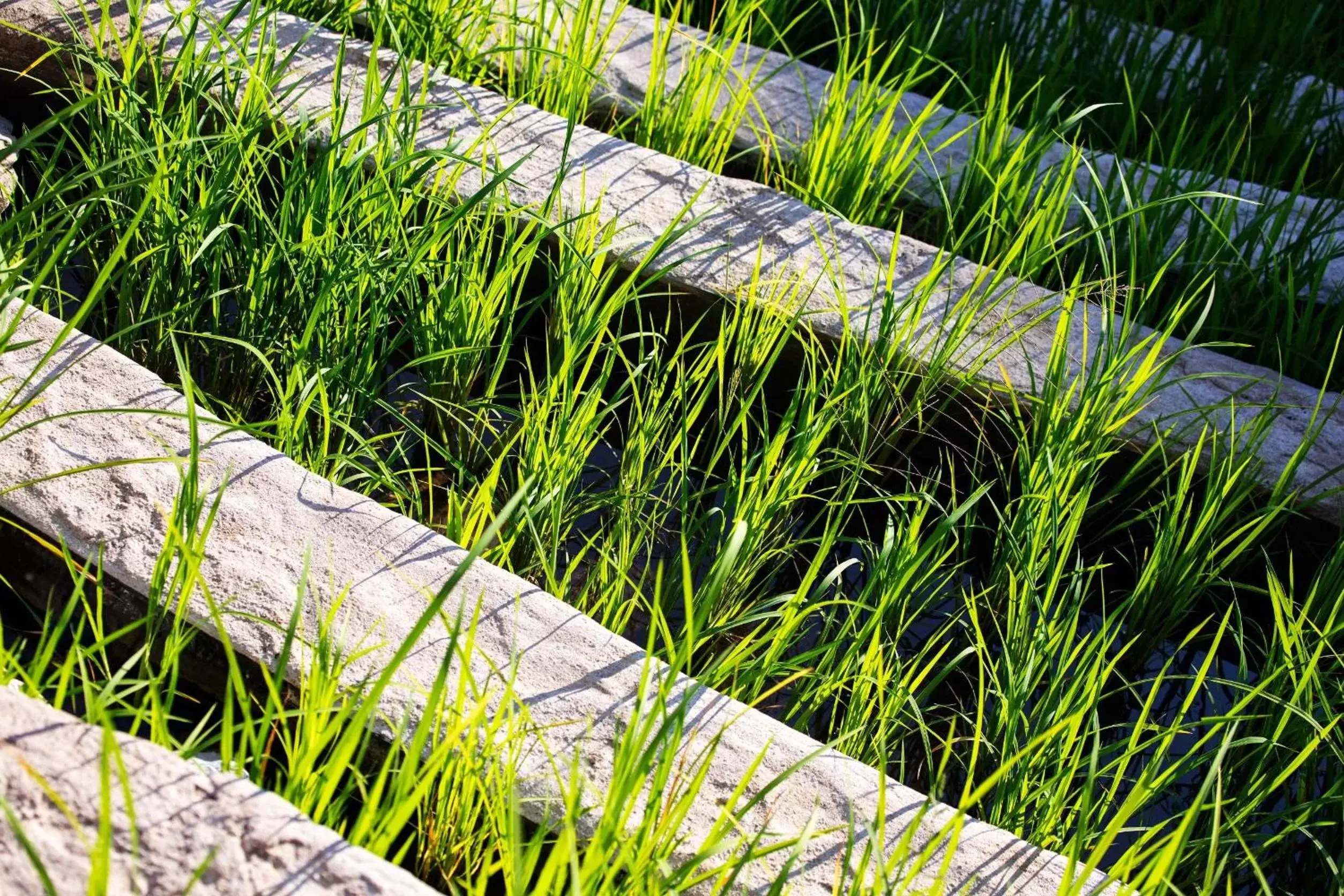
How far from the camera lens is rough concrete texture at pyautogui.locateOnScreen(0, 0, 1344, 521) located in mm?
1752

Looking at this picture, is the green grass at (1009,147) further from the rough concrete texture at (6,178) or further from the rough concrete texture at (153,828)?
the rough concrete texture at (153,828)

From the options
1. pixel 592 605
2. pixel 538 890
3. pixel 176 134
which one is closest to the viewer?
pixel 538 890

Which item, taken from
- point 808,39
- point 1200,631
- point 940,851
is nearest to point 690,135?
point 808,39

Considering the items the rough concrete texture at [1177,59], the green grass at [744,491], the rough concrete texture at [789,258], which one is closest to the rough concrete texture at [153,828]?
the green grass at [744,491]

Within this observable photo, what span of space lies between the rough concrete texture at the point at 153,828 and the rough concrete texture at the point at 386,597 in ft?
0.63

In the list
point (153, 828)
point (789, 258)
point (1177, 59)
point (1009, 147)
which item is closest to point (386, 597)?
point (153, 828)

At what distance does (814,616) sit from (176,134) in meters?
1.08

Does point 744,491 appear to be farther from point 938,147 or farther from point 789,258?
point 938,147

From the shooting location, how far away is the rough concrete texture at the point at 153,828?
3.10 ft

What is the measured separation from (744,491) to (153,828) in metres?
0.82

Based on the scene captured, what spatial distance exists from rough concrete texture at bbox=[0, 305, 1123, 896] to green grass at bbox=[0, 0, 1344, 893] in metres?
0.05

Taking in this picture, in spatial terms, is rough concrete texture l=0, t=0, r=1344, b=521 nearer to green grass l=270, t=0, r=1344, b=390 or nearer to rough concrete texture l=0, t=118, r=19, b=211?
green grass l=270, t=0, r=1344, b=390

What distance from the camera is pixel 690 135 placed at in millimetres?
2232

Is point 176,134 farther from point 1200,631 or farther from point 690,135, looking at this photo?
point 1200,631
